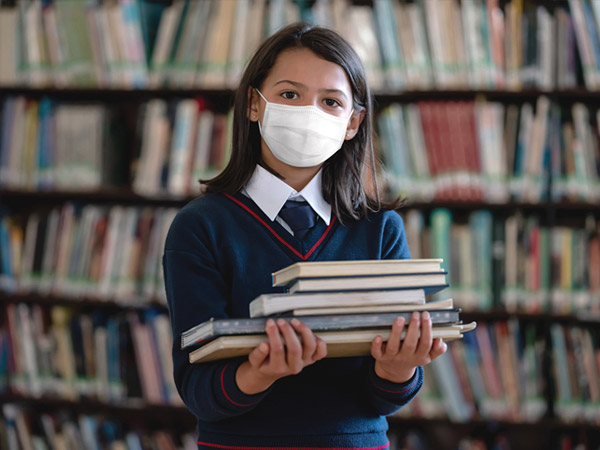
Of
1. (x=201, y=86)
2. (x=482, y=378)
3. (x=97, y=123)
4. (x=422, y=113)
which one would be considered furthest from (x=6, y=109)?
(x=482, y=378)

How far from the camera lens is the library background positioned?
7.38 ft

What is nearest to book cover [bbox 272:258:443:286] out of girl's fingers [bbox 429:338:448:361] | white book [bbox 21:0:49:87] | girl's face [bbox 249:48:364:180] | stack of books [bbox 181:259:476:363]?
stack of books [bbox 181:259:476:363]

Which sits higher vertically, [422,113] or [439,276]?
[422,113]

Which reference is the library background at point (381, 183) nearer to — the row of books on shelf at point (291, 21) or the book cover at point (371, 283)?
the row of books on shelf at point (291, 21)

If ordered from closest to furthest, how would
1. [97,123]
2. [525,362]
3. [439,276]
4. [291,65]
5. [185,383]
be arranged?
1. [439,276]
2. [185,383]
3. [291,65]
4. [525,362]
5. [97,123]

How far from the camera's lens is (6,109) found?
2.47m

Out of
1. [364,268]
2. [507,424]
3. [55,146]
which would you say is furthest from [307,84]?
[507,424]

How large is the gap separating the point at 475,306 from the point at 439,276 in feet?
4.68

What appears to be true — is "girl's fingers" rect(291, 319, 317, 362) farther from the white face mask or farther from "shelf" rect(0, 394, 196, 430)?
"shelf" rect(0, 394, 196, 430)

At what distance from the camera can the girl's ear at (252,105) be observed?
1230mm

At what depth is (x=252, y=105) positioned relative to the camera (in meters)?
1.24

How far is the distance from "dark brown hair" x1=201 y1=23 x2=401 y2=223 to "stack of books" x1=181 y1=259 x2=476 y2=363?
28 cm

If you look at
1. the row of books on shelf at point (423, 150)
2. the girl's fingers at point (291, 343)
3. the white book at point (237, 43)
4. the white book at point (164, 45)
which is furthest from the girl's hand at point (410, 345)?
the white book at point (164, 45)

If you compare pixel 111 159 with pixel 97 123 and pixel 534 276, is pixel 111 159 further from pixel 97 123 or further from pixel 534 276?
pixel 534 276
